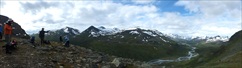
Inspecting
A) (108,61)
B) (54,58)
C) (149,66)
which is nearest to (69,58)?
(54,58)

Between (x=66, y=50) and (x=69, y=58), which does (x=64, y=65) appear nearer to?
(x=69, y=58)

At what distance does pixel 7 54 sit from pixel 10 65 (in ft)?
11.2

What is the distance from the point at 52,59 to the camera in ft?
138

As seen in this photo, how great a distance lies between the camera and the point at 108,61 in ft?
152

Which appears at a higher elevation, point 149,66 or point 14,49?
point 14,49

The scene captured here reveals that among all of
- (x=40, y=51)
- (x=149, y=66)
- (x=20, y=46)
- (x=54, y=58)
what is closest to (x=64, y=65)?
(x=54, y=58)

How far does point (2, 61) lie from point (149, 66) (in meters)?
20.1

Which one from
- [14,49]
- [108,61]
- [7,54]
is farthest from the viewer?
[108,61]

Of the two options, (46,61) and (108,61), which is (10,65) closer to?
(46,61)

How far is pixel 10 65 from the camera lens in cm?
3747

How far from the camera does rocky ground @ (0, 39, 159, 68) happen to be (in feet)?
128

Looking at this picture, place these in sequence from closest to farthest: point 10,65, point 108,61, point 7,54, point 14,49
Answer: point 10,65 < point 7,54 < point 14,49 < point 108,61

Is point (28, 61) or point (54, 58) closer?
point (28, 61)

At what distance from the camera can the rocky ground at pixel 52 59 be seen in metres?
38.9
